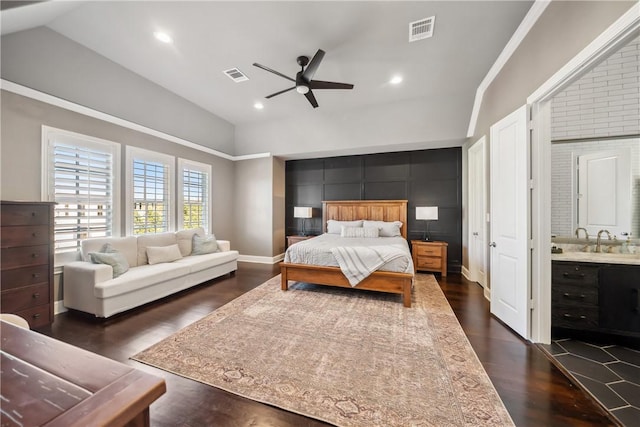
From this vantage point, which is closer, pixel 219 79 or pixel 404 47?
pixel 404 47

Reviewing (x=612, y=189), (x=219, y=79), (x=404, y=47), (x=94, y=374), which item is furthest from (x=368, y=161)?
(x=94, y=374)

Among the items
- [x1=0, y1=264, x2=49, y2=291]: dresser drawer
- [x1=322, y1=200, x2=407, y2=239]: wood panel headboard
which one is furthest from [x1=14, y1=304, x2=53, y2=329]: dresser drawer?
[x1=322, y1=200, x2=407, y2=239]: wood panel headboard

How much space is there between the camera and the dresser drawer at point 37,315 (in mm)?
2473

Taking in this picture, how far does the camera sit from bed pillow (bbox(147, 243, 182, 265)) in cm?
379

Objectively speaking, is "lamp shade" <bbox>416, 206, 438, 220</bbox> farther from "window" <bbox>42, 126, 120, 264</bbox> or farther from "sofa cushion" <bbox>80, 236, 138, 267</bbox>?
"window" <bbox>42, 126, 120, 264</bbox>

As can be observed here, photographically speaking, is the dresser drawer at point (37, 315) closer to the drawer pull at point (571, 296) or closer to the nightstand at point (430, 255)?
the nightstand at point (430, 255)

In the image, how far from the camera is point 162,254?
3883 mm

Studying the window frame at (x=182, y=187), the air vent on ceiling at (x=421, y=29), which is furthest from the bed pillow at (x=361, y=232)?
the air vent on ceiling at (x=421, y=29)

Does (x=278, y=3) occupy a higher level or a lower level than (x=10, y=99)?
higher

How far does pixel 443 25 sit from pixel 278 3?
6.27ft

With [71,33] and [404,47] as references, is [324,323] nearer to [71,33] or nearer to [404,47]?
[404,47]

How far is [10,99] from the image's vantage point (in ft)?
8.80

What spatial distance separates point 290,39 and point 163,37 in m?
1.65

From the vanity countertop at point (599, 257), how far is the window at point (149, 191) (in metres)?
5.76
